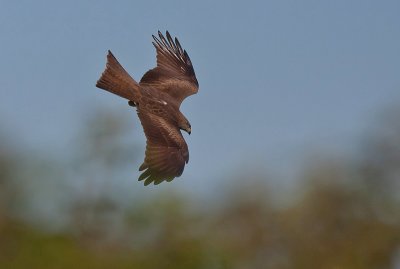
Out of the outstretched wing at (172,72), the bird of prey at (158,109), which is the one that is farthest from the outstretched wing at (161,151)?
the outstretched wing at (172,72)

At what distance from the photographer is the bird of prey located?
2075 centimetres

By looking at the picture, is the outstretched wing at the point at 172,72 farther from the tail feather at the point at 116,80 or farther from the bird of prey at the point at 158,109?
the tail feather at the point at 116,80

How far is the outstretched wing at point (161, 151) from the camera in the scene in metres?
20.5

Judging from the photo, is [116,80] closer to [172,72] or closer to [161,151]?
[161,151]

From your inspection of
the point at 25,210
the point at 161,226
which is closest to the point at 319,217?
the point at 161,226

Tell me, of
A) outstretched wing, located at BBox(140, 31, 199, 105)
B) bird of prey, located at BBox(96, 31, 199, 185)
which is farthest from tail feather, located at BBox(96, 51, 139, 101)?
outstretched wing, located at BBox(140, 31, 199, 105)

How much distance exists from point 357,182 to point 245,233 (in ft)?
12.3

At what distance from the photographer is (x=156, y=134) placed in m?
21.6

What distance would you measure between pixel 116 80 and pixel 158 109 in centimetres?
74

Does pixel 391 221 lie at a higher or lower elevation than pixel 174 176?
higher

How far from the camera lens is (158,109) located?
872 inches

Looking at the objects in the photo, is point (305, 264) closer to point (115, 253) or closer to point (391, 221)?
point (391, 221)

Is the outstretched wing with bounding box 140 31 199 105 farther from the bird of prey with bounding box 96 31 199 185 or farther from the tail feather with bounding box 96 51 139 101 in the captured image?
the tail feather with bounding box 96 51 139 101

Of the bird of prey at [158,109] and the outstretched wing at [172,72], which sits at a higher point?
the outstretched wing at [172,72]
